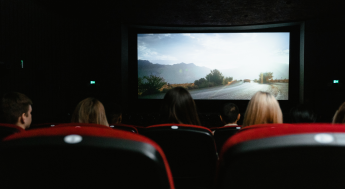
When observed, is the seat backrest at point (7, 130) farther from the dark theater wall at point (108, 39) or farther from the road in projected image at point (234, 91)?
the road in projected image at point (234, 91)

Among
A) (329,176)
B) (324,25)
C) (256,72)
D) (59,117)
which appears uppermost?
(324,25)

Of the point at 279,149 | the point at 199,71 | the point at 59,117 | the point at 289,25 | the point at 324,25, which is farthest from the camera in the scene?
the point at 199,71

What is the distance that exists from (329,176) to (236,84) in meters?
6.49

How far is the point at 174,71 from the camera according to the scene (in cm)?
680

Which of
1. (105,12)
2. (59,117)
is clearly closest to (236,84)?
(105,12)

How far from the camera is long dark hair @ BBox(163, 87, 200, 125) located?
1.89 metres

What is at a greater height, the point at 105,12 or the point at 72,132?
the point at 105,12

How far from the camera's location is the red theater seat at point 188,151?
1411 mm

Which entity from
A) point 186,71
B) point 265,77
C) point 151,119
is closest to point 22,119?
point 151,119

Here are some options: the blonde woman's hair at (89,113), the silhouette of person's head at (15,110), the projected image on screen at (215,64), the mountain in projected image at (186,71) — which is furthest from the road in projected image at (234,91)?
the silhouette of person's head at (15,110)

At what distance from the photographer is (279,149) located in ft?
1.24

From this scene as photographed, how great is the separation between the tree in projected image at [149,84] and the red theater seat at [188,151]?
522cm

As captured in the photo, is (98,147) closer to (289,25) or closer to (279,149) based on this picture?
(279,149)

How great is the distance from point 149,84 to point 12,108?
16.5 ft
